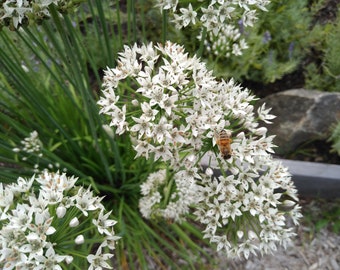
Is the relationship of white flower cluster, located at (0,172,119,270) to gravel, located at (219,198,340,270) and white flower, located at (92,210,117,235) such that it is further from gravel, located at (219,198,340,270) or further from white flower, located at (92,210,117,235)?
gravel, located at (219,198,340,270)

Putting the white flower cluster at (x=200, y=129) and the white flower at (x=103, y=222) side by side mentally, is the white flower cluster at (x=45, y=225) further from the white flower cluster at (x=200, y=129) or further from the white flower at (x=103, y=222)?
the white flower cluster at (x=200, y=129)

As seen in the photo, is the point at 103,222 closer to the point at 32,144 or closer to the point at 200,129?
the point at 200,129

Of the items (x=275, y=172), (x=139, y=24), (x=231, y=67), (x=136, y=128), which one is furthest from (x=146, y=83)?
(x=139, y=24)

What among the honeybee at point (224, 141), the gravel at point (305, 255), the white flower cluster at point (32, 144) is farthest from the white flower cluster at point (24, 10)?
the gravel at point (305, 255)

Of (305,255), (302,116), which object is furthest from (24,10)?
(305,255)

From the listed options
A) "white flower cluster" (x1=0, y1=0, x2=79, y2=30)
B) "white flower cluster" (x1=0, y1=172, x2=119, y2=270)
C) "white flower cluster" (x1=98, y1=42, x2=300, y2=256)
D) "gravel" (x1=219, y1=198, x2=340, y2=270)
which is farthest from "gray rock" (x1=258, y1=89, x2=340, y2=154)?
"white flower cluster" (x1=0, y1=0, x2=79, y2=30)

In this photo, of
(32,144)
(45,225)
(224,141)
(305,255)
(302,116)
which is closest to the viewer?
(45,225)
